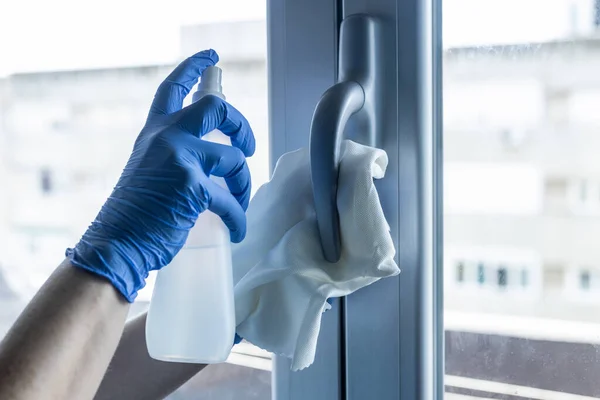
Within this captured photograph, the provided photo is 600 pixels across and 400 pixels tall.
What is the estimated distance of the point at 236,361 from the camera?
0.88 m

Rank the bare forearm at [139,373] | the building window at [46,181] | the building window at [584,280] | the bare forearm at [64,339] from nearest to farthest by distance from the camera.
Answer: the bare forearm at [64,339] < the building window at [584,280] < the bare forearm at [139,373] < the building window at [46,181]

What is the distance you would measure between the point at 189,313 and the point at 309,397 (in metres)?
0.23

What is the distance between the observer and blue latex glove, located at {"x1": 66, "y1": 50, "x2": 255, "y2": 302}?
60cm

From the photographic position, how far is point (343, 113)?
0.60 m

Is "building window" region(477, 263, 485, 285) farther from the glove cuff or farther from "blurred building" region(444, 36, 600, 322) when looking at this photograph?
the glove cuff

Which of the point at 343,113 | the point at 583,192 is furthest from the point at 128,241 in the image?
the point at 583,192

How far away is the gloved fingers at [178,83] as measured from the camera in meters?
0.65

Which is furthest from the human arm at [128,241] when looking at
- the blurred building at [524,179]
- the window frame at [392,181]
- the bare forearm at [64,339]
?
the blurred building at [524,179]

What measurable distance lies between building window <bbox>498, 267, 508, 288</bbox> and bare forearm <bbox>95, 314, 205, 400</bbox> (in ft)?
1.33

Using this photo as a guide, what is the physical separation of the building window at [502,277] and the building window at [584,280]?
3.2 inches

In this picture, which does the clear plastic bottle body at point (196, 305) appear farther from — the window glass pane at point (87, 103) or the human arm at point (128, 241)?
the window glass pane at point (87, 103)

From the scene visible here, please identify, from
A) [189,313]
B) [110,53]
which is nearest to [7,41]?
[110,53]

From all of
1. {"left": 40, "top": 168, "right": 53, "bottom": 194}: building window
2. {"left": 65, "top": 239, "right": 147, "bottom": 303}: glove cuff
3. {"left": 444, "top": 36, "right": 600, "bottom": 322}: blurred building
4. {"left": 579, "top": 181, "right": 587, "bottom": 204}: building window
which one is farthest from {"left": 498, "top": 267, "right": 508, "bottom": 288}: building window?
{"left": 40, "top": 168, "right": 53, "bottom": 194}: building window

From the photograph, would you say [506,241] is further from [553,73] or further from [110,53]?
[110,53]
